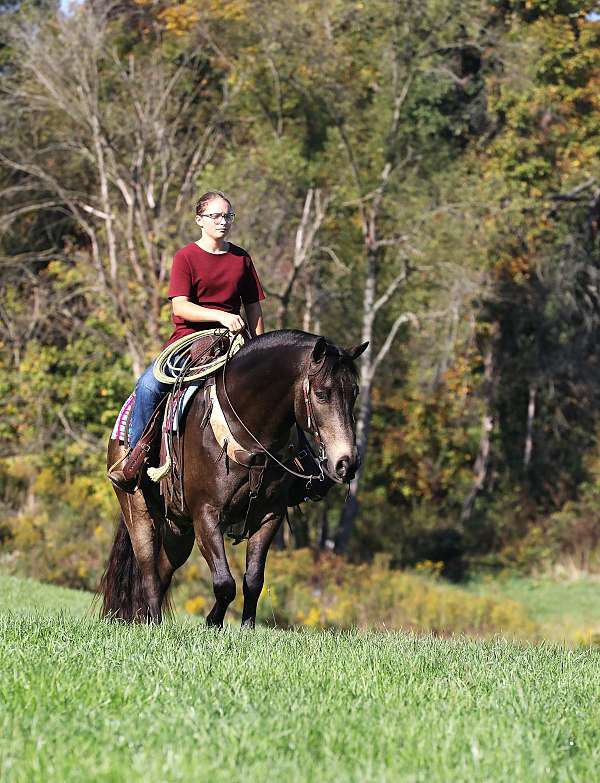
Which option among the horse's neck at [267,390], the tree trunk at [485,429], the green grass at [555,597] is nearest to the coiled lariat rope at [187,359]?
the horse's neck at [267,390]

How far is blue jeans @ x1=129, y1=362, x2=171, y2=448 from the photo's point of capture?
375 inches

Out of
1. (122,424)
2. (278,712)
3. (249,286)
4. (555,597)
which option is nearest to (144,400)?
(122,424)

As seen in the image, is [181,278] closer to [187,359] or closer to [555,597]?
[187,359]

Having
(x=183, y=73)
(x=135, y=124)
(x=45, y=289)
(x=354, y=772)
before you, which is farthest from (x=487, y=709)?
(x=183, y=73)

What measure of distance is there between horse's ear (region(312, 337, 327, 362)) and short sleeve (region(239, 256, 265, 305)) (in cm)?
147

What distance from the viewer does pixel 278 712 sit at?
5562mm

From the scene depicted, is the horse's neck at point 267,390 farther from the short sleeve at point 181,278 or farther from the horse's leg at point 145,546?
the horse's leg at point 145,546

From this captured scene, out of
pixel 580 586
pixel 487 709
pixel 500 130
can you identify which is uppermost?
pixel 500 130

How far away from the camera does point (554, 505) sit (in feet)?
117

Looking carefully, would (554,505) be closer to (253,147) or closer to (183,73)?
(253,147)

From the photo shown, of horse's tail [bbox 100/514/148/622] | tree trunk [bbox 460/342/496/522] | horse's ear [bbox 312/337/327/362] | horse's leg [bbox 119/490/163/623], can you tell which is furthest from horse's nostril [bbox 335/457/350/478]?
tree trunk [bbox 460/342/496/522]

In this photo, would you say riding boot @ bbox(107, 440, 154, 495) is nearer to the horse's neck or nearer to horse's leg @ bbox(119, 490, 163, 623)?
horse's leg @ bbox(119, 490, 163, 623)

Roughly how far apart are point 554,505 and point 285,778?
1254 inches

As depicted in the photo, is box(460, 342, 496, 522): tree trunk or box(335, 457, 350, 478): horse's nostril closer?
box(335, 457, 350, 478): horse's nostril
